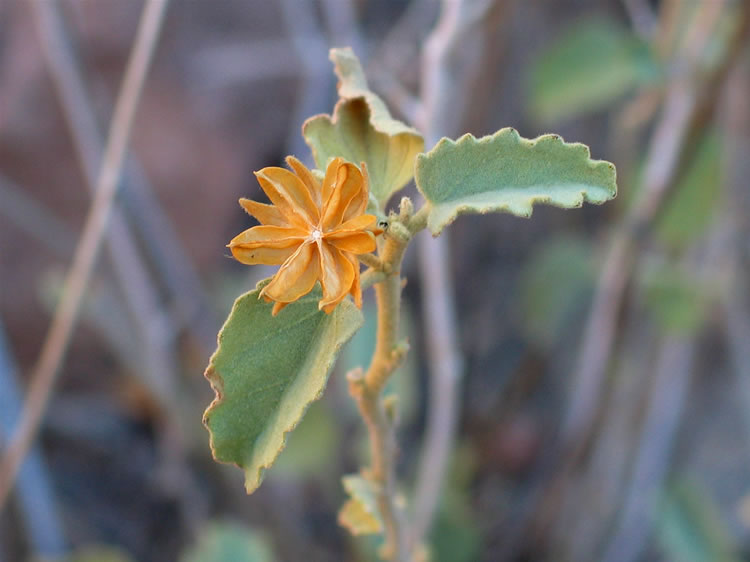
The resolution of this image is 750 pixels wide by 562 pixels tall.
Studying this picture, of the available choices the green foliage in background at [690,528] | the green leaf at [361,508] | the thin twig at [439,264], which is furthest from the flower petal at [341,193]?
the green foliage in background at [690,528]

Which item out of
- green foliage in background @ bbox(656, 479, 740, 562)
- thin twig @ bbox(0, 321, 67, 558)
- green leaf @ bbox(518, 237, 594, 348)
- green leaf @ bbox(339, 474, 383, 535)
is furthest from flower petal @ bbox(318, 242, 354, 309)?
green leaf @ bbox(518, 237, 594, 348)

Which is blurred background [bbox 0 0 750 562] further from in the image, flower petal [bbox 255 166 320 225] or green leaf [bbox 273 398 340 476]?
flower petal [bbox 255 166 320 225]

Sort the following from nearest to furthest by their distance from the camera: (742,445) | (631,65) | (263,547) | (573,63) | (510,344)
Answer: (263,547)
(631,65)
(573,63)
(742,445)
(510,344)

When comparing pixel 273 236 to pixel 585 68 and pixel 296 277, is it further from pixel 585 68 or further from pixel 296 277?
pixel 585 68

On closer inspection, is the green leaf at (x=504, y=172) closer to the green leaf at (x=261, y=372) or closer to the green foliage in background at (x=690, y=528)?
the green leaf at (x=261, y=372)

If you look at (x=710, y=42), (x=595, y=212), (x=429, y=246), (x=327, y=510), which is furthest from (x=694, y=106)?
(x=327, y=510)

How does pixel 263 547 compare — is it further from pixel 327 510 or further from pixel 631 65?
pixel 631 65
